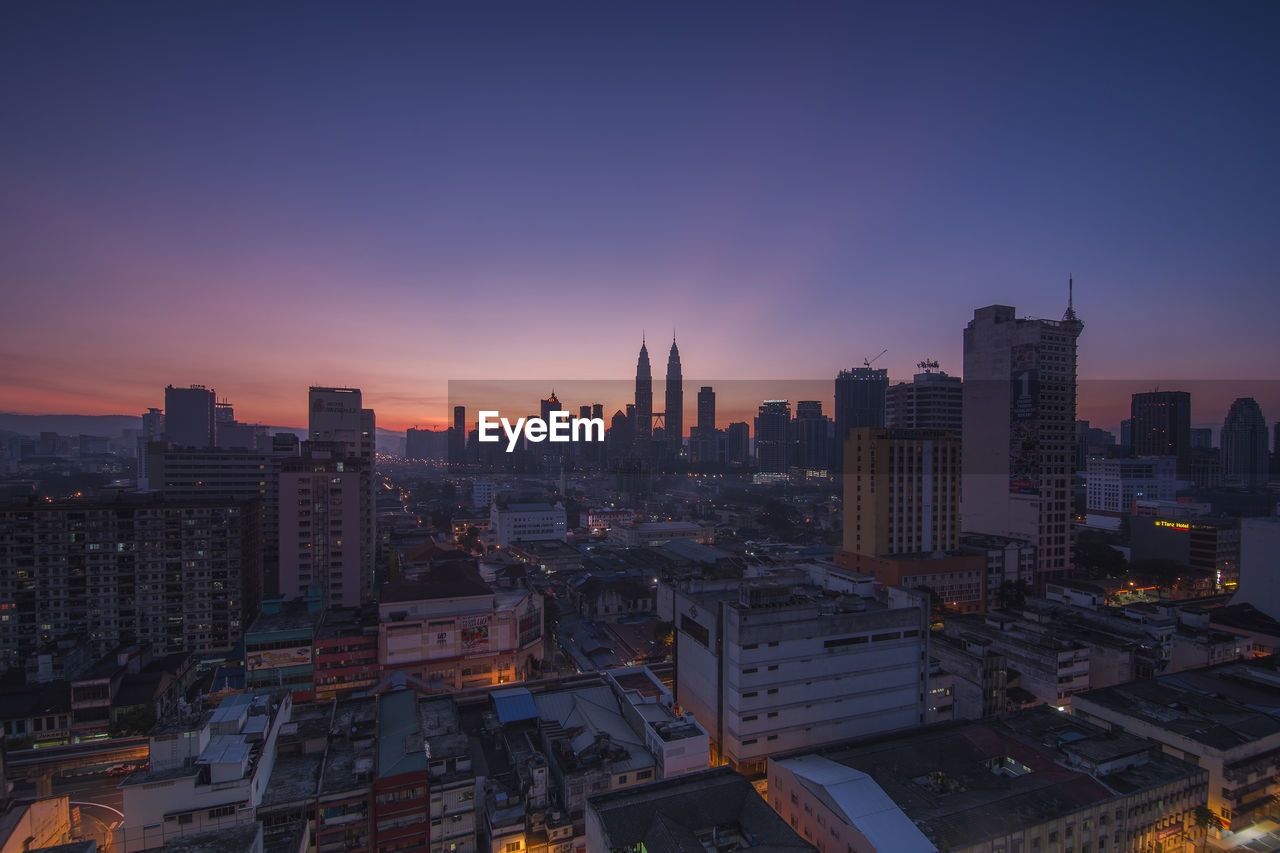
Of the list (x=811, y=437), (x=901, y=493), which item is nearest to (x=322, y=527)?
(x=901, y=493)

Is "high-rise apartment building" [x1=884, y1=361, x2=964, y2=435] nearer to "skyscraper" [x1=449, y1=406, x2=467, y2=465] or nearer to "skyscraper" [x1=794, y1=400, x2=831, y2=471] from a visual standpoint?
"skyscraper" [x1=794, y1=400, x2=831, y2=471]

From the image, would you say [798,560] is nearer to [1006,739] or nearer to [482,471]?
[1006,739]

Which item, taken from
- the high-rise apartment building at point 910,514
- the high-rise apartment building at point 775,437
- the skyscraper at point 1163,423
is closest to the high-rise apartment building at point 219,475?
the high-rise apartment building at point 910,514

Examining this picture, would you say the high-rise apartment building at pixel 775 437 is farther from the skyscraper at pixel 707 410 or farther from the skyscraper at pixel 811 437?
the skyscraper at pixel 707 410

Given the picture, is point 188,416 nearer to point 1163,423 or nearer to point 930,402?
point 930,402

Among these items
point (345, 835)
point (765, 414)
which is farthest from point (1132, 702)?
point (765, 414)

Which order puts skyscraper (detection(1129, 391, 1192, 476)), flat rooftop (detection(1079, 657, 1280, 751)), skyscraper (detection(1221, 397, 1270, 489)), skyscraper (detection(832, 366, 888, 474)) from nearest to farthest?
flat rooftop (detection(1079, 657, 1280, 751))
skyscraper (detection(1221, 397, 1270, 489))
skyscraper (detection(1129, 391, 1192, 476))
skyscraper (detection(832, 366, 888, 474))

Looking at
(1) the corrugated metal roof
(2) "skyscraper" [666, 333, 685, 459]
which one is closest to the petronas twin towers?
(2) "skyscraper" [666, 333, 685, 459]
